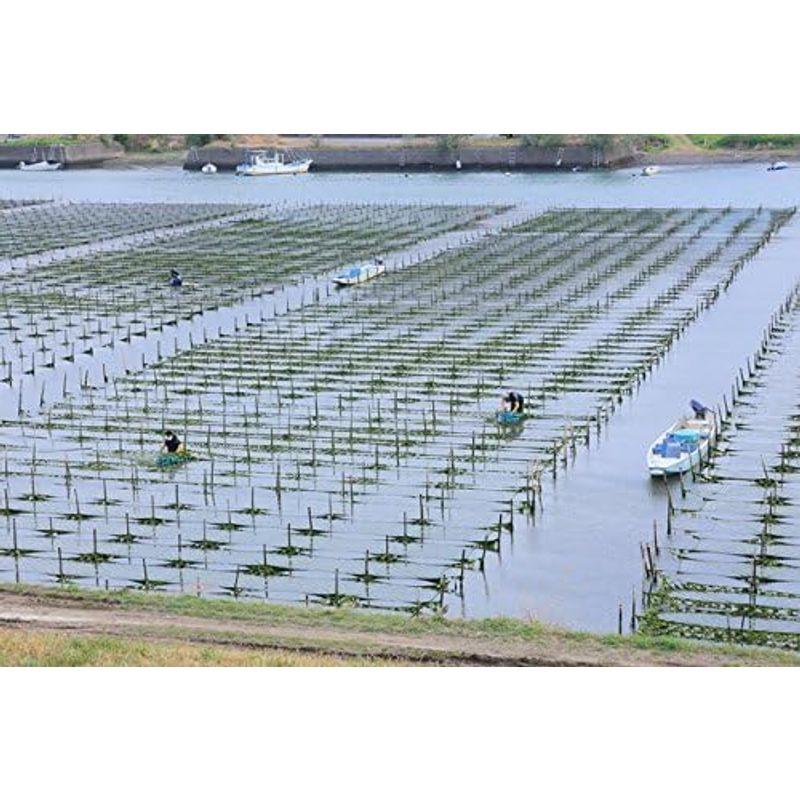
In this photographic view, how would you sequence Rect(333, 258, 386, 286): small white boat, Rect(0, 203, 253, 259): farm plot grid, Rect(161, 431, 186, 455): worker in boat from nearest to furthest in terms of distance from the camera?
Rect(161, 431, 186, 455): worker in boat → Rect(333, 258, 386, 286): small white boat → Rect(0, 203, 253, 259): farm plot grid

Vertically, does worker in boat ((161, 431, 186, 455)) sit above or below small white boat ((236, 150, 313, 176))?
below

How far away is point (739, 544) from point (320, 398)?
8380 millimetres

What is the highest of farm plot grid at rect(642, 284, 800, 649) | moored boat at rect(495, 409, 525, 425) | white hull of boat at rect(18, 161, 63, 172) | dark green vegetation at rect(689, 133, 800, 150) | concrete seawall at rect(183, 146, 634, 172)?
dark green vegetation at rect(689, 133, 800, 150)

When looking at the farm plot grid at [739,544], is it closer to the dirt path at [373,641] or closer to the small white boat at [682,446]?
the small white boat at [682,446]

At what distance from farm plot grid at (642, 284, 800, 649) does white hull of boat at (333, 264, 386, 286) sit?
1344 centimetres

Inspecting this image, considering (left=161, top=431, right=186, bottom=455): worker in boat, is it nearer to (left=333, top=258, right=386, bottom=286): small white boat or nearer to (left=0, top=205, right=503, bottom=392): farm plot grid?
(left=0, top=205, right=503, bottom=392): farm plot grid

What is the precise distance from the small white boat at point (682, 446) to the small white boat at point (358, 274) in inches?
599

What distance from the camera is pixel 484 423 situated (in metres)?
21.1

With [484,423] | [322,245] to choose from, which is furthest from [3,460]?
[322,245]

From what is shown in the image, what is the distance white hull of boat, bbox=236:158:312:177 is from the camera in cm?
7269

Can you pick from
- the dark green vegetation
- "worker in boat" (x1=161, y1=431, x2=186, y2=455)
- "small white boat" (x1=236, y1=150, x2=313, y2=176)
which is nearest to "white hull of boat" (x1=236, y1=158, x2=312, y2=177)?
"small white boat" (x1=236, y1=150, x2=313, y2=176)

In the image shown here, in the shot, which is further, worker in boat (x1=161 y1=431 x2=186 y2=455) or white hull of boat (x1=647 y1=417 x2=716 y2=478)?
worker in boat (x1=161 y1=431 x2=186 y2=455)

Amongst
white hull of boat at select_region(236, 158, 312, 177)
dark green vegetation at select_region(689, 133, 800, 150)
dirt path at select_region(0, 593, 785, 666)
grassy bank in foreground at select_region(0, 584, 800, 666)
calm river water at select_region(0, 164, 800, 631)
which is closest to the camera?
grassy bank in foreground at select_region(0, 584, 800, 666)

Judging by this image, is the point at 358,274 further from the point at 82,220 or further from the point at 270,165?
the point at 270,165
